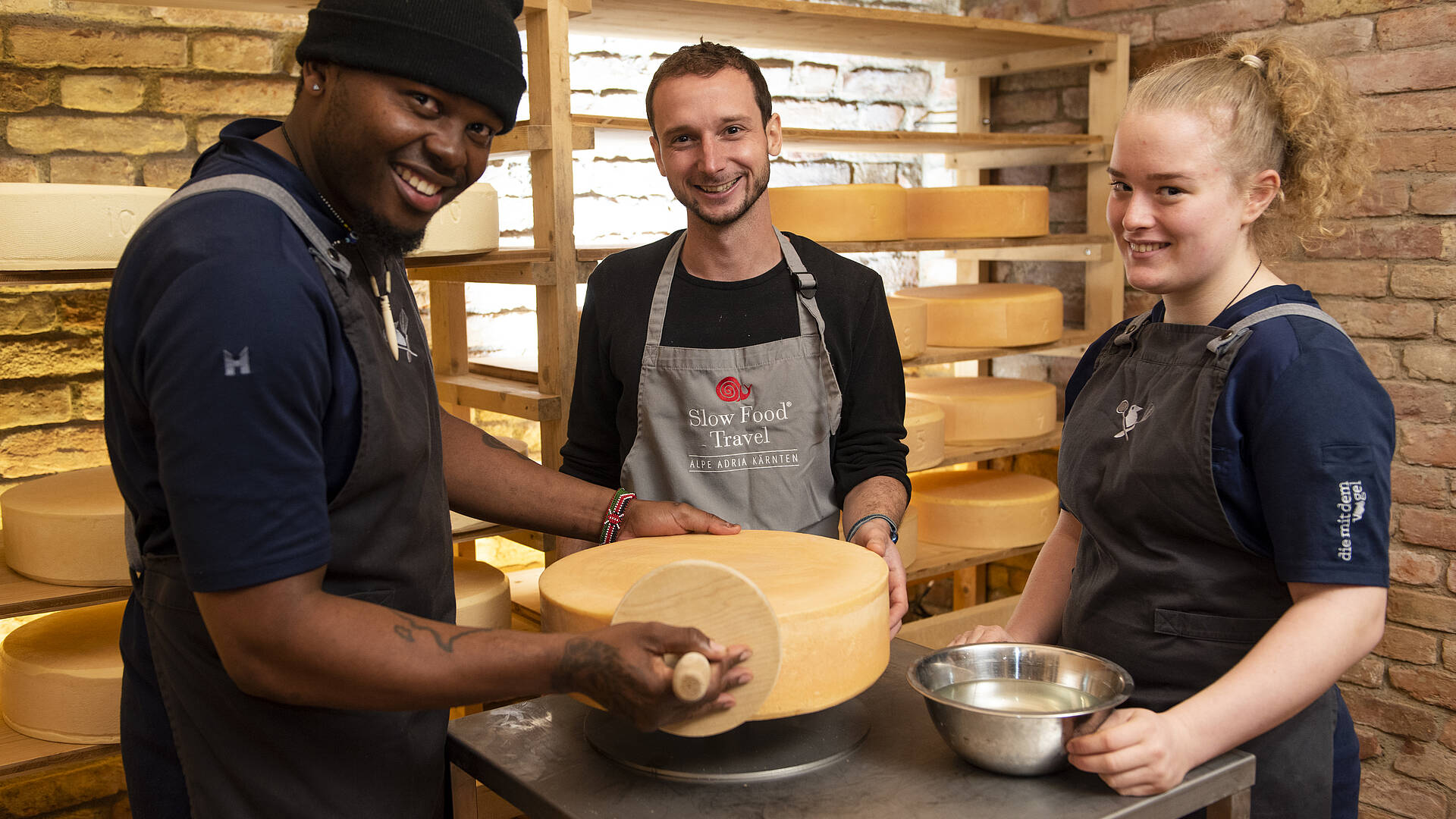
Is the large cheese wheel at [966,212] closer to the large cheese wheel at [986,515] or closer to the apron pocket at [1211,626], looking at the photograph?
the large cheese wheel at [986,515]

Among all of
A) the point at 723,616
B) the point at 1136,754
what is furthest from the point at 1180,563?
the point at 723,616

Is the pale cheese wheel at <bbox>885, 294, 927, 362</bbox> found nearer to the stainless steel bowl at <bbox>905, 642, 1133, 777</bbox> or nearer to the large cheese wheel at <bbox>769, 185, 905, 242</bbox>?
the large cheese wheel at <bbox>769, 185, 905, 242</bbox>

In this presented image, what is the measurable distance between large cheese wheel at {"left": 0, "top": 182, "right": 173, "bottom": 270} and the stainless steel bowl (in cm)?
142

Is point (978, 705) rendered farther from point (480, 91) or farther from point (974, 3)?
point (974, 3)

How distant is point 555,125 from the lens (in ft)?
7.82

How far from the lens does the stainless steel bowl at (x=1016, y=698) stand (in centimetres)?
115

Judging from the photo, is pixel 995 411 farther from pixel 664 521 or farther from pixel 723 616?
pixel 723 616

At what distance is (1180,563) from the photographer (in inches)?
54.6

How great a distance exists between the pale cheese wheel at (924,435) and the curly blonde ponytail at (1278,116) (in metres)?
1.60

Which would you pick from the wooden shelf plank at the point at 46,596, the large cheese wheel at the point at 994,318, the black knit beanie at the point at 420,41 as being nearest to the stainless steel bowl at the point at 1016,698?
the black knit beanie at the point at 420,41

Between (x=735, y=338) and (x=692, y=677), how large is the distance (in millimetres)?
1050

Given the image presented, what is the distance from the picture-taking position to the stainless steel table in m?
1.14

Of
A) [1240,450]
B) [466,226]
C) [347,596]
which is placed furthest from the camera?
[466,226]

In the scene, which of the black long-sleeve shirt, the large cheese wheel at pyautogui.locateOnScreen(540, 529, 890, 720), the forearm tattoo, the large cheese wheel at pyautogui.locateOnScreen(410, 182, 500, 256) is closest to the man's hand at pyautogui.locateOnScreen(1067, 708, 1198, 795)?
the large cheese wheel at pyautogui.locateOnScreen(540, 529, 890, 720)
